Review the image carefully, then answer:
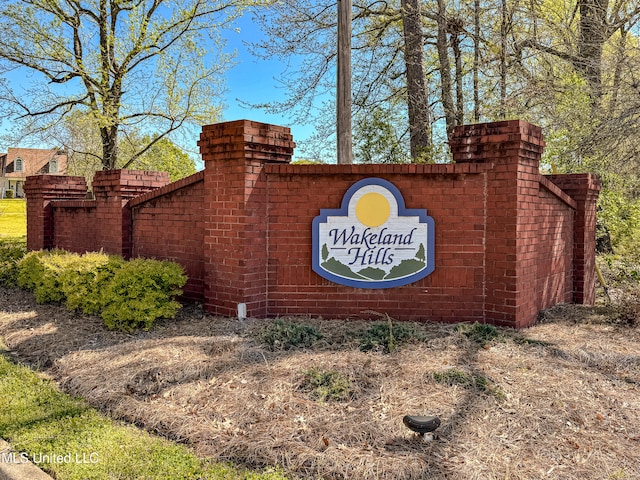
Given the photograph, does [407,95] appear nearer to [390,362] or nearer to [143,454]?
[390,362]

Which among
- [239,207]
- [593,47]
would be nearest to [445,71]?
[593,47]

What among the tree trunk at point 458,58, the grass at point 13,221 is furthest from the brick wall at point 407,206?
the grass at point 13,221

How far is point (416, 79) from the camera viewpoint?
41.5ft

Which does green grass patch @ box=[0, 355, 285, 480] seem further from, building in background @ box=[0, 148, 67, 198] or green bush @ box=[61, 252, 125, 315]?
A: building in background @ box=[0, 148, 67, 198]

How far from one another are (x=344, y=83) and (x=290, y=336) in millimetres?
4209

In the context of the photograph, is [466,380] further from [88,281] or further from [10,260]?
[10,260]

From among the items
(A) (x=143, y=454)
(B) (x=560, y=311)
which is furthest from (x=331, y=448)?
(B) (x=560, y=311)

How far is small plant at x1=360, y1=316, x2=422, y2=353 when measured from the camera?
5.28 m

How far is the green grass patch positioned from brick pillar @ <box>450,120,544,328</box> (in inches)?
158

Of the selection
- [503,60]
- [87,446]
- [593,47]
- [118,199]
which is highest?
[593,47]

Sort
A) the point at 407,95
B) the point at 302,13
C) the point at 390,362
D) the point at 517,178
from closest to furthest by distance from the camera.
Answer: the point at 390,362 < the point at 517,178 < the point at 302,13 < the point at 407,95

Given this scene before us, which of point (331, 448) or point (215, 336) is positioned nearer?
point (331, 448)

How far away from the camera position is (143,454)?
3539 mm

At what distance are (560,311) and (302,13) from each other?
8952mm
